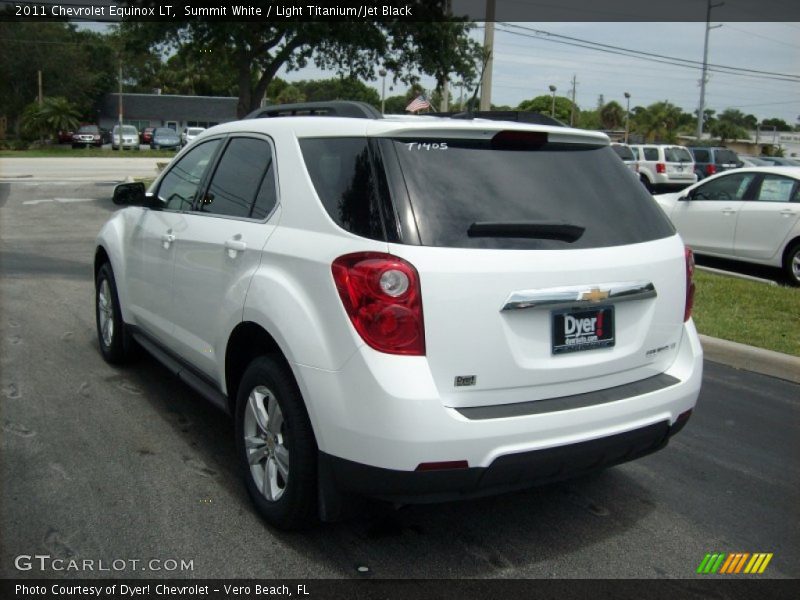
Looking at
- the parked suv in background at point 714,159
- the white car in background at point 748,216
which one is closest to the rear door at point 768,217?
the white car in background at point 748,216

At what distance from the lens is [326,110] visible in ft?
12.8

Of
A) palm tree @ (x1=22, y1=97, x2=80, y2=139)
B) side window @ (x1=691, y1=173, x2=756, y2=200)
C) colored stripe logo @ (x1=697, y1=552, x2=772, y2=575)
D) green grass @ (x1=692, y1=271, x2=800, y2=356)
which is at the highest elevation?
palm tree @ (x1=22, y1=97, x2=80, y2=139)

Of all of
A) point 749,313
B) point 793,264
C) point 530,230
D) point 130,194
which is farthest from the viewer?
point 793,264

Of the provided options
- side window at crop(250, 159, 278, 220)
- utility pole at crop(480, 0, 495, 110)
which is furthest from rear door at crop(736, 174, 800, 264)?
utility pole at crop(480, 0, 495, 110)

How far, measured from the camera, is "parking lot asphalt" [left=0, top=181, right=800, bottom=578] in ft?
10.8

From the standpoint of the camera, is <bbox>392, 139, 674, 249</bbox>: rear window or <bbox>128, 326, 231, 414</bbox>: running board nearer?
<bbox>392, 139, 674, 249</bbox>: rear window

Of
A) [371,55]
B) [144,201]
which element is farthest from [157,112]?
[144,201]

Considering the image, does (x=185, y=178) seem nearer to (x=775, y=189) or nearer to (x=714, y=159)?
(x=775, y=189)

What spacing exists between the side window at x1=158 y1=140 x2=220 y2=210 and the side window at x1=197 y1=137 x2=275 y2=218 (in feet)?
0.77

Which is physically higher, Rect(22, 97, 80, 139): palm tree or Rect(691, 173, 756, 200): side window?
Rect(22, 97, 80, 139): palm tree

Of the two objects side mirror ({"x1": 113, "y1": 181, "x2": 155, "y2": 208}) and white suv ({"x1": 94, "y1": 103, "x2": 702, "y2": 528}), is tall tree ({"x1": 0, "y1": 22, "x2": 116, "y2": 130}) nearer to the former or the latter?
side mirror ({"x1": 113, "y1": 181, "x2": 155, "y2": 208})

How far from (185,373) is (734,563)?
2965 millimetres

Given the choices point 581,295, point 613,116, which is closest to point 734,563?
point 581,295

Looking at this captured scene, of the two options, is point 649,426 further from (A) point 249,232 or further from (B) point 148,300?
(B) point 148,300
